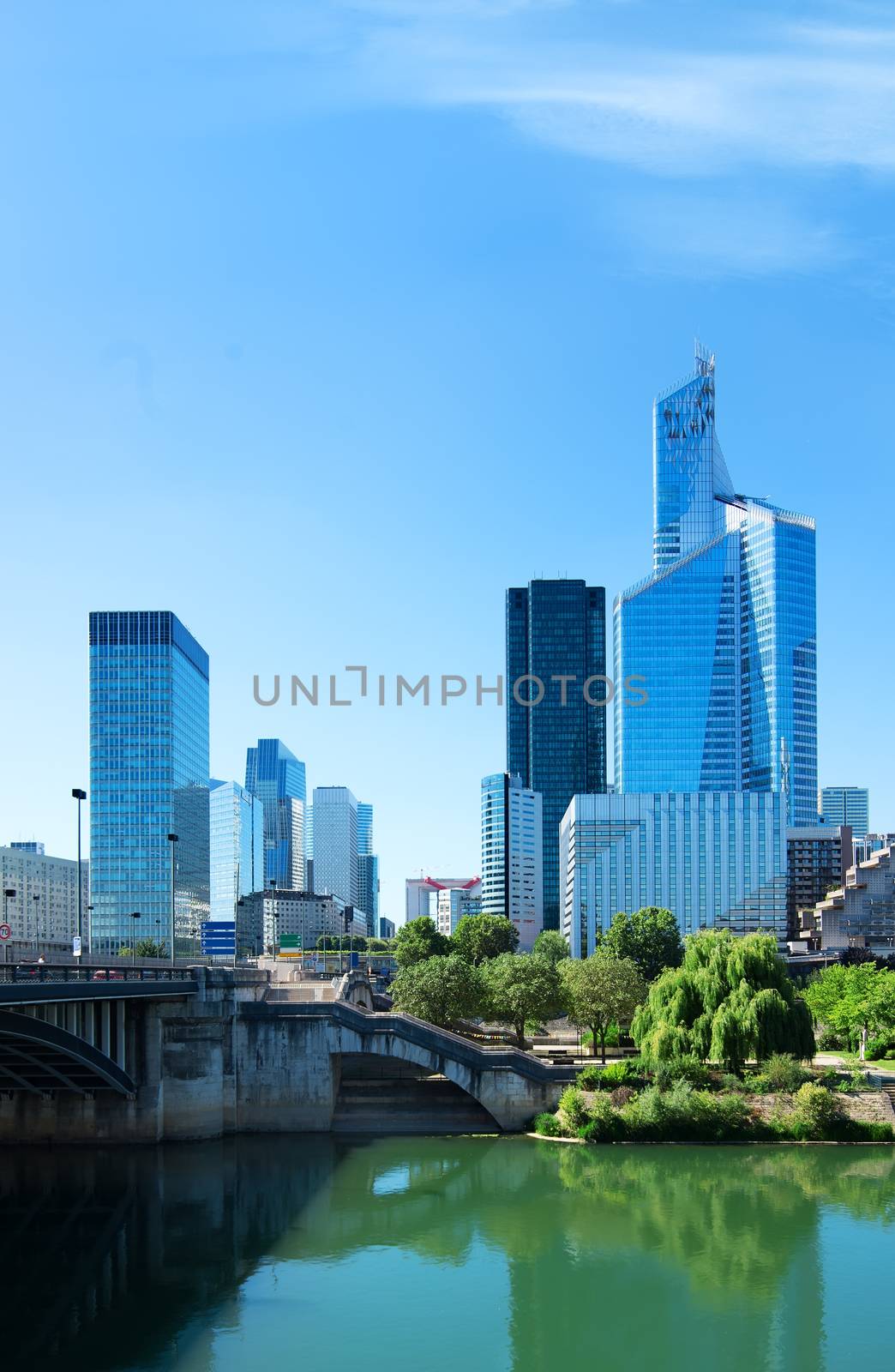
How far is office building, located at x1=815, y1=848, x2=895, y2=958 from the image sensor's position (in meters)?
162

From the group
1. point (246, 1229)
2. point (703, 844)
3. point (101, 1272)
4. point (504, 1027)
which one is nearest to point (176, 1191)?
point (246, 1229)

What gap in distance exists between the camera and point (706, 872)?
198 m

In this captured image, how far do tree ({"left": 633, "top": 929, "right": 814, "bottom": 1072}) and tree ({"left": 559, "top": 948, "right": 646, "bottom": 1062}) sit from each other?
322 inches

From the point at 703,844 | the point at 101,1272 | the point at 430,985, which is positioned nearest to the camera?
the point at 101,1272

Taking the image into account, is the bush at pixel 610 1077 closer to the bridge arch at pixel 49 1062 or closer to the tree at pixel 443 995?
the tree at pixel 443 995

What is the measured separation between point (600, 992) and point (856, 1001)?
19.2 metres

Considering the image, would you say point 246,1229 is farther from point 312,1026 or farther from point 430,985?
point 430,985

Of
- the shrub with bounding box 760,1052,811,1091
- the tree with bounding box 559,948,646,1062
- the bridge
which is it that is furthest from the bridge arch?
the shrub with bounding box 760,1052,811,1091

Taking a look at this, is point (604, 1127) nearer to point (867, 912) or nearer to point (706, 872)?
point (867, 912)

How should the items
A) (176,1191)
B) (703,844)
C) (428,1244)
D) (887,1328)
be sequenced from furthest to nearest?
(703,844)
(176,1191)
(428,1244)
(887,1328)

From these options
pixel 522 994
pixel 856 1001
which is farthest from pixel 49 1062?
pixel 856 1001

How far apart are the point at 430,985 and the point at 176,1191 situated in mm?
32092

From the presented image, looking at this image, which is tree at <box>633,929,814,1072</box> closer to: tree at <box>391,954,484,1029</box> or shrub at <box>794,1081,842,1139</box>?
shrub at <box>794,1081,842,1139</box>

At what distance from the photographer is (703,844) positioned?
650 feet
